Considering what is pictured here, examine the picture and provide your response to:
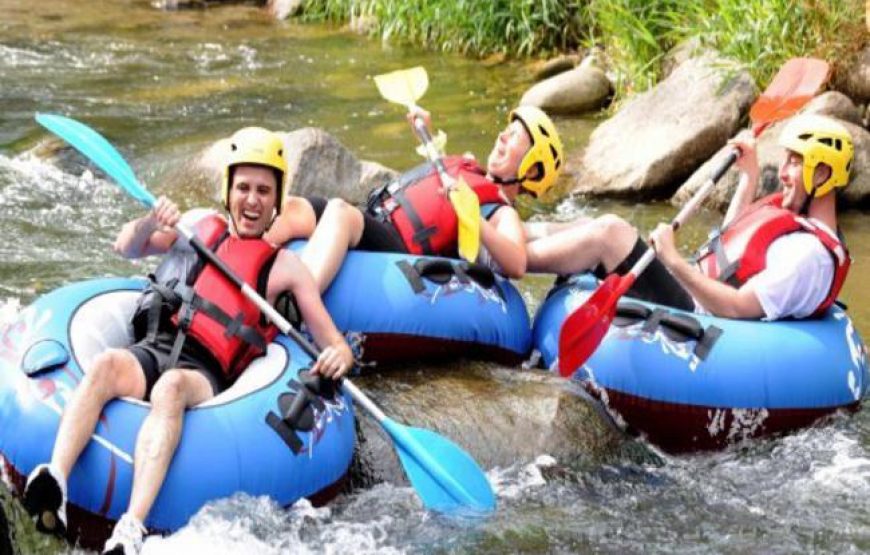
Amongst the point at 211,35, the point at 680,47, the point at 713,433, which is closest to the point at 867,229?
the point at 680,47

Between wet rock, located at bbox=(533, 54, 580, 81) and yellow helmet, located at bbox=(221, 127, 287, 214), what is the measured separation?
638 centimetres

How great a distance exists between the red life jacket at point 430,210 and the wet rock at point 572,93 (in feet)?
14.0

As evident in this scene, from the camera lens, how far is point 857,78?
787 centimetres

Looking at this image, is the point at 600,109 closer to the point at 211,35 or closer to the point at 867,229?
the point at 867,229

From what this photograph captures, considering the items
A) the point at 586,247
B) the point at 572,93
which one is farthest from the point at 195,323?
the point at 572,93

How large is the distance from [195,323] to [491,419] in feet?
3.49

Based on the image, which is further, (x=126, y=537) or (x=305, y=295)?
(x=305, y=295)

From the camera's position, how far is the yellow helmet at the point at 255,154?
427 centimetres

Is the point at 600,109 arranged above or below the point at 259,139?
below

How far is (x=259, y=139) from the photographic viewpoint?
14.1ft

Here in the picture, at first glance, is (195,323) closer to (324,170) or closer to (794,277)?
(794,277)

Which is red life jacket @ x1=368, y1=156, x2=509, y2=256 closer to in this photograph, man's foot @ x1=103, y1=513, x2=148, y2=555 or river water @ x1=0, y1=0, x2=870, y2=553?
river water @ x1=0, y1=0, x2=870, y2=553

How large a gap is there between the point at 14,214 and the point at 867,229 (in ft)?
14.9

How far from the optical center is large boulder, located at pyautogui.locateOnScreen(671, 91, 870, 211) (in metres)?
7.36
